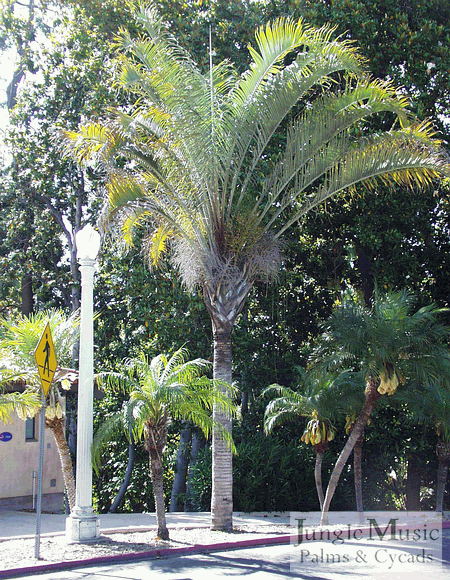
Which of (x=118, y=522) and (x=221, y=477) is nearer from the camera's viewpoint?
(x=221, y=477)

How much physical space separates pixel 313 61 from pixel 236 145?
2.03 meters

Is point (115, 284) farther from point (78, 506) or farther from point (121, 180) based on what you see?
point (78, 506)

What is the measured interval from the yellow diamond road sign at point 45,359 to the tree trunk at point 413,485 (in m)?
10.8

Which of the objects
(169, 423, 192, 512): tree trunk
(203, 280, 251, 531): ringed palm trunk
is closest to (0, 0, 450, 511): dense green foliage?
(169, 423, 192, 512): tree trunk

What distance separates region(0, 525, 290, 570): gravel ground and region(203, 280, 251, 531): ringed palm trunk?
1.29 ft

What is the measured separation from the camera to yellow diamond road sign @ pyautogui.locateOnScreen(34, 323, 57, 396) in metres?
8.72

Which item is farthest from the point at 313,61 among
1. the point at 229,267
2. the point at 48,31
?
the point at 48,31

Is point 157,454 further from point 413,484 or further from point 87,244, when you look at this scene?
point 413,484

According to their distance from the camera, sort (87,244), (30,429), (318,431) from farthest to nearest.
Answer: (30,429) → (318,431) → (87,244)

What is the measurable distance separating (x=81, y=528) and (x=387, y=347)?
19.8 feet

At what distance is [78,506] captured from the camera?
9.95 meters

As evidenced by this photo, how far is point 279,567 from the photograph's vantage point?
8.37m

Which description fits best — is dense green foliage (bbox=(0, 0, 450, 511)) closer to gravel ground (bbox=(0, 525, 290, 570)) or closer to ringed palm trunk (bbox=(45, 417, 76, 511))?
gravel ground (bbox=(0, 525, 290, 570))

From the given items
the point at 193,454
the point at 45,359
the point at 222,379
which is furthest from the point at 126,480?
the point at 45,359
